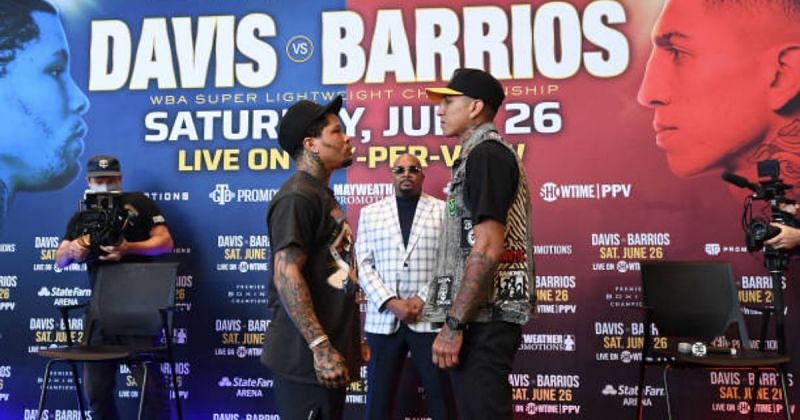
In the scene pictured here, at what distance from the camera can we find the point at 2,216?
4711 millimetres

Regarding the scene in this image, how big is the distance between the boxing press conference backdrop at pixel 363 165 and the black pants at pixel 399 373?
0.52 m

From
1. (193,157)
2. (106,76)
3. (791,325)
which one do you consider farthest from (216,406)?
(791,325)

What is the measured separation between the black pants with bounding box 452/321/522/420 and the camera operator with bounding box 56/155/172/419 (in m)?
2.39

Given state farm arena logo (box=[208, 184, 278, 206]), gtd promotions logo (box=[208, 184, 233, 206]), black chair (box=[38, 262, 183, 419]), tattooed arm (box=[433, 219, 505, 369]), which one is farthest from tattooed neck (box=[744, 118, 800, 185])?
black chair (box=[38, 262, 183, 419])

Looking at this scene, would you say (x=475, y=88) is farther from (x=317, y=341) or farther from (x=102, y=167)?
(x=102, y=167)

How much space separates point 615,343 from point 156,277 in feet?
8.68

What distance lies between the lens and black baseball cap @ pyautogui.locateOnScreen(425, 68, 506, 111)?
2.58 meters

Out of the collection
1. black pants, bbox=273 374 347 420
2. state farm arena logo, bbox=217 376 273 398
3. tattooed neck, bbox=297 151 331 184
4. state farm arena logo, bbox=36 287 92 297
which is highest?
tattooed neck, bbox=297 151 331 184

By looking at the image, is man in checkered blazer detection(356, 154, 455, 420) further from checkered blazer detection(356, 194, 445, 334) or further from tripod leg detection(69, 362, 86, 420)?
tripod leg detection(69, 362, 86, 420)

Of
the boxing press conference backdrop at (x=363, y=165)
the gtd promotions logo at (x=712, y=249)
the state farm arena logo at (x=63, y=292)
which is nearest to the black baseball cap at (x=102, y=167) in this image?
the boxing press conference backdrop at (x=363, y=165)

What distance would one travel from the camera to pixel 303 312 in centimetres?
207

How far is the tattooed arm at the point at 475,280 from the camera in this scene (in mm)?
2322

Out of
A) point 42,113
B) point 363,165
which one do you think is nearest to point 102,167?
point 42,113

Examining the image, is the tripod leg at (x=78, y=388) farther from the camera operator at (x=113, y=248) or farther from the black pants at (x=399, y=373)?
the black pants at (x=399, y=373)
